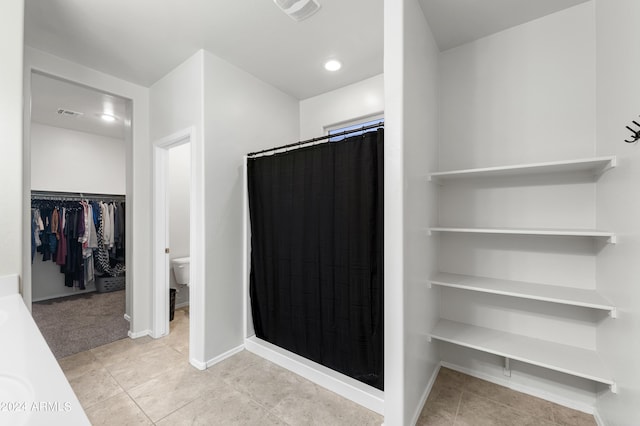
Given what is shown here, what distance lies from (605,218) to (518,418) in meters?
1.31

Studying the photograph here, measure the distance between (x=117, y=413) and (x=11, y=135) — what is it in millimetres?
1770

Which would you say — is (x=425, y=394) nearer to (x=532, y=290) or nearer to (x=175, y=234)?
(x=532, y=290)

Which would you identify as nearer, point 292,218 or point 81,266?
point 292,218

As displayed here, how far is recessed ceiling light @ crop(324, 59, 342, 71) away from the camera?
8.24ft

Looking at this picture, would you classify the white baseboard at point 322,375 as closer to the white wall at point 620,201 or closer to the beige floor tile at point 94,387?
the beige floor tile at point 94,387

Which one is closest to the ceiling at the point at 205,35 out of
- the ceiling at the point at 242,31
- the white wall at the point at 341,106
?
the ceiling at the point at 242,31

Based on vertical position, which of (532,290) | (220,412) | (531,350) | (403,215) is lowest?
(220,412)

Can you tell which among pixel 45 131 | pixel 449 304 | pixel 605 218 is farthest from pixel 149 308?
pixel 605 218

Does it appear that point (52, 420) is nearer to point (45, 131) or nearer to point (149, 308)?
point (149, 308)

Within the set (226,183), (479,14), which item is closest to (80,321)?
(226,183)

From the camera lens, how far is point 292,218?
2.19 meters

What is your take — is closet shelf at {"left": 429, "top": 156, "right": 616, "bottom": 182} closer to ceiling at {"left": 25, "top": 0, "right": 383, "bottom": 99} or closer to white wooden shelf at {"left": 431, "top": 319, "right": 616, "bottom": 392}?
white wooden shelf at {"left": 431, "top": 319, "right": 616, "bottom": 392}

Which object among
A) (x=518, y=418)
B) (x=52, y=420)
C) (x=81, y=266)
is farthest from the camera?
(x=81, y=266)

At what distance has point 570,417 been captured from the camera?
168 cm
